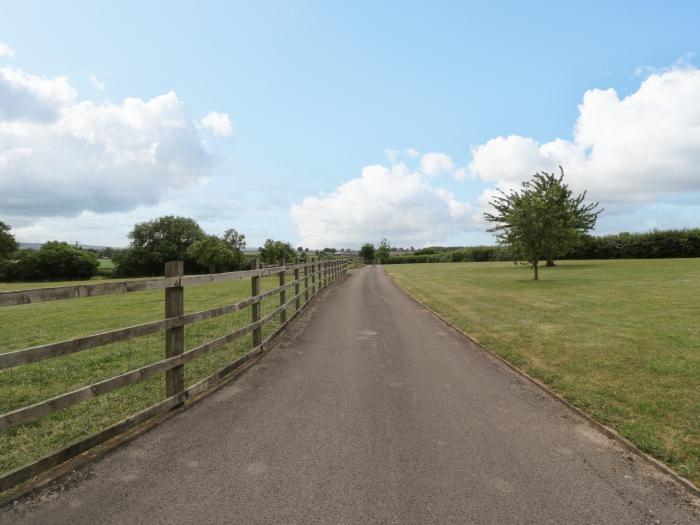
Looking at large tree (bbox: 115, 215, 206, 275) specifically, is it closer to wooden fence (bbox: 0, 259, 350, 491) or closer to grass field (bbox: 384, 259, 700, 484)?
grass field (bbox: 384, 259, 700, 484)

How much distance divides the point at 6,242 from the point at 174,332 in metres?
90.4

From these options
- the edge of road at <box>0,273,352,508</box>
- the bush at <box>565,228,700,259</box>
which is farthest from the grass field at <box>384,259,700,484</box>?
the bush at <box>565,228,700,259</box>

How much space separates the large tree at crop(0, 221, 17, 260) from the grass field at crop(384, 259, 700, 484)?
85.8 meters

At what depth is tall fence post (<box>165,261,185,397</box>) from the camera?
4.71 m

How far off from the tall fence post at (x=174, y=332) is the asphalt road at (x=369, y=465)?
414mm

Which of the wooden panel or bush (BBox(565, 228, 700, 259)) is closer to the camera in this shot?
the wooden panel

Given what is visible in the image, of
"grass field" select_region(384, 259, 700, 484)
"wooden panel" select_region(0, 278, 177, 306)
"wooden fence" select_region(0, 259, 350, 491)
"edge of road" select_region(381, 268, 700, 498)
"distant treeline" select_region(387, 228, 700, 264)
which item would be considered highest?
"distant treeline" select_region(387, 228, 700, 264)

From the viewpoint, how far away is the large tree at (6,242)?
71.8 m

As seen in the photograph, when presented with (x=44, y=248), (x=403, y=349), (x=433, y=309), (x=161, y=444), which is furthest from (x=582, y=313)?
(x=44, y=248)

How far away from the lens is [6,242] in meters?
72.6

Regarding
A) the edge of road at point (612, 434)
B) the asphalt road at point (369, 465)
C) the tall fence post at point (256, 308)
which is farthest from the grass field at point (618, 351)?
the tall fence post at point (256, 308)

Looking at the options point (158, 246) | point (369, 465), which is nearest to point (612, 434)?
point (369, 465)

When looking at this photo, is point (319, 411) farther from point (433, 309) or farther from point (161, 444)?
point (433, 309)

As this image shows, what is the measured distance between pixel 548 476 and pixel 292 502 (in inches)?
83.4
